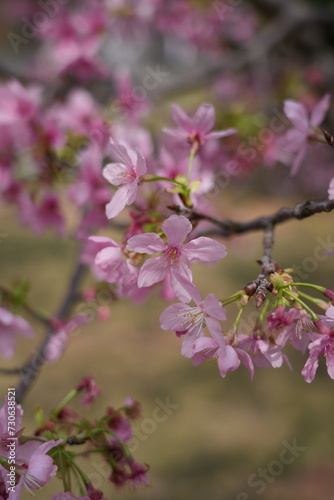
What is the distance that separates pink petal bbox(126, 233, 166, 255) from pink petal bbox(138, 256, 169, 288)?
0.02 meters

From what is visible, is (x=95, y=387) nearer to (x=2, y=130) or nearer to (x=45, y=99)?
(x=2, y=130)

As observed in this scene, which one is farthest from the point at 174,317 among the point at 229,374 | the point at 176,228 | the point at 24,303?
the point at 229,374

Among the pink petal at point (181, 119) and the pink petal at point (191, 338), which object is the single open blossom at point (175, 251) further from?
the pink petal at point (181, 119)

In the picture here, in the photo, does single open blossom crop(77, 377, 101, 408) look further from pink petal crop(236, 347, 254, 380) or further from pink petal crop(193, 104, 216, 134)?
pink petal crop(193, 104, 216, 134)

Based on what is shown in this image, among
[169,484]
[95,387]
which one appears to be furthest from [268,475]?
[95,387]

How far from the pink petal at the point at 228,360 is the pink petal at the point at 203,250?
5.3 inches

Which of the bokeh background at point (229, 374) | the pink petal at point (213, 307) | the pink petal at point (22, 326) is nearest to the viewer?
the pink petal at point (213, 307)

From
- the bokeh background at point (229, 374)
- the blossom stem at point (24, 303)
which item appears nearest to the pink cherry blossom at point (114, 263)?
A: the blossom stem at point (24, 303)

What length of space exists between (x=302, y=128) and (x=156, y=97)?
121 cm

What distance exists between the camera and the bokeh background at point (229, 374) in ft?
8.06

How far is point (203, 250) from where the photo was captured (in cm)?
79

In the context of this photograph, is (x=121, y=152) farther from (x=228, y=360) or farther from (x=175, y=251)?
(x=228, y=360)

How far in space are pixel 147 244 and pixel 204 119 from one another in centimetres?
37

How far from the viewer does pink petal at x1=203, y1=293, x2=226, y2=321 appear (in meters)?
0.70
